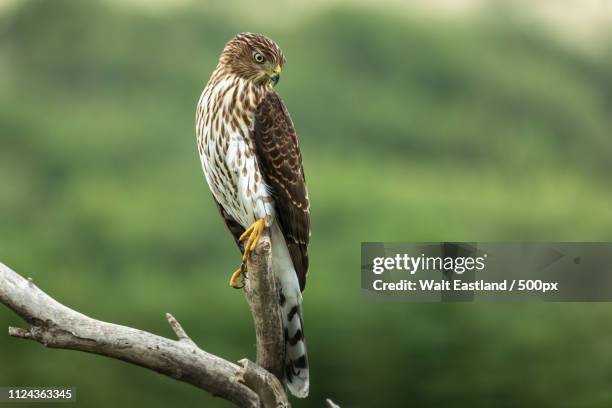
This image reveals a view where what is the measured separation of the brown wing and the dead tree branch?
19 cm

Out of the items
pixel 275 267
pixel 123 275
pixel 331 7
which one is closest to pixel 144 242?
pixel 123 275

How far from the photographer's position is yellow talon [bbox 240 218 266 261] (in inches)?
119

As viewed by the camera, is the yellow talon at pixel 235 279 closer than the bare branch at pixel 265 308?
No

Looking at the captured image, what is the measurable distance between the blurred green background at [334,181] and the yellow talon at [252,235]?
0.75 m

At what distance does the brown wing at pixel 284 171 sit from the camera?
3102mm

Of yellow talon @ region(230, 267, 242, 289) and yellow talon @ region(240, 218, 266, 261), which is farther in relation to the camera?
yellow talon @ region(230, 267, 242, 289)

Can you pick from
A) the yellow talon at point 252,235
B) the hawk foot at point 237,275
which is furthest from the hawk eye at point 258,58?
the hawk foot at point 237,275

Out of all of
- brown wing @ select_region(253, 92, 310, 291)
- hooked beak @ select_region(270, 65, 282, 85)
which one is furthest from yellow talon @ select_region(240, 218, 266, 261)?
hooked beak @ select_region(270, 65, 282, 85)

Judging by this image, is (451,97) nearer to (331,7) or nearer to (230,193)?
(331,7)

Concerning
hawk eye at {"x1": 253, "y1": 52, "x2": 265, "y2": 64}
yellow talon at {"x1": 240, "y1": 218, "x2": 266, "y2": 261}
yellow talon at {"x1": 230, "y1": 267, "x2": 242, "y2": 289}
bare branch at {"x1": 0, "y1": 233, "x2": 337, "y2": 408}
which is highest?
→ hawk eye at {"x1": 253, "y1": 52, "x2": 265, "y2": 64}

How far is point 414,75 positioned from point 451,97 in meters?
0.22

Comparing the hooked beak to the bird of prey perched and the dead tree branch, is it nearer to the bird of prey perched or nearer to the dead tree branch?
the bird of prey perched

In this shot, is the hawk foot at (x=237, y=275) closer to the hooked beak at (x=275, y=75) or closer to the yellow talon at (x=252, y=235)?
the yellow talon at (x=252, y=235)

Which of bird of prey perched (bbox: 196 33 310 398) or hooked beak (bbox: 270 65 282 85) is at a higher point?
hooked beak (bbox: 270 65 282 85)
